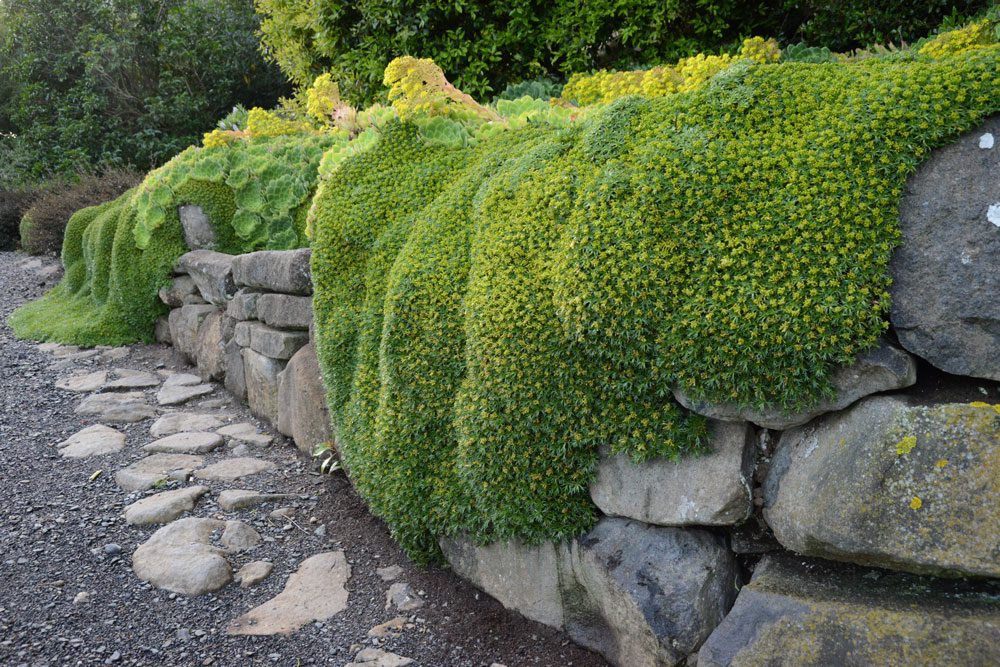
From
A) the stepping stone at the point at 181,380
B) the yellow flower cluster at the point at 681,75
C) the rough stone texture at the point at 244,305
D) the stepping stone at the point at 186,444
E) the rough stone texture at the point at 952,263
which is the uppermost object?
the yellow flower cluster at the point at 681,75

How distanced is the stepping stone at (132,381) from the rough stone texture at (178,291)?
927 millimetres

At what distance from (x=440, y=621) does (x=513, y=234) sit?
1.58 m

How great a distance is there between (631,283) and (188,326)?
224 inches

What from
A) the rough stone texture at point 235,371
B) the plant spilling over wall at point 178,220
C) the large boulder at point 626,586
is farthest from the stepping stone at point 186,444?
the large boulder at point 626,586

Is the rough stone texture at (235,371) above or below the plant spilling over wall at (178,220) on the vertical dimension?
below

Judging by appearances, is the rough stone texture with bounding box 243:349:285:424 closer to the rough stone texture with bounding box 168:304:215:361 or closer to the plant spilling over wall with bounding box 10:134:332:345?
the rough stone texture with bounding box 168:304:215:361

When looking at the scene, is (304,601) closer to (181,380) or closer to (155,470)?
(155,470)

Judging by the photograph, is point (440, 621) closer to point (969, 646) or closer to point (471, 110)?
point (969, 646)

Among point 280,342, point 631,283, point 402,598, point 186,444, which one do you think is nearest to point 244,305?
point 280,342

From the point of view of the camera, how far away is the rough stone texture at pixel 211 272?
625cm

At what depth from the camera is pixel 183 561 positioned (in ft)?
11.1

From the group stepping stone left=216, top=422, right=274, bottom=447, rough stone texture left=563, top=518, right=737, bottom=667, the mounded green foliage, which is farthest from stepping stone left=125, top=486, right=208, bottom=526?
rough stone texture left=563, top=518, right=737, bottom=667

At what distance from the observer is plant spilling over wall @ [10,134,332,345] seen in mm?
7145

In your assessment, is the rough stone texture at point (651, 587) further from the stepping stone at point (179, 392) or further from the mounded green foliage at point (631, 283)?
the stepping stone at point (179, 392)
